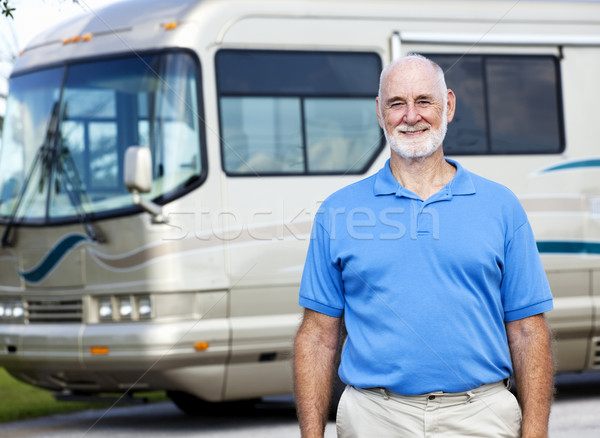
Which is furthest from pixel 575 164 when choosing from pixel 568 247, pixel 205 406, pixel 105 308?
pixel 105 308

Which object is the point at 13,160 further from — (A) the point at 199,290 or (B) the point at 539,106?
(B) the point at 539,106

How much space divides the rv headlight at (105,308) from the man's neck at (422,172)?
17.6ft

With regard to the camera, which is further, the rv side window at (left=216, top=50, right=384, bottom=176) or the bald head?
the rv side window at (left=216, top=50, right=384, bottom=176)

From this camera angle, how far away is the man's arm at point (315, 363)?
3.25m

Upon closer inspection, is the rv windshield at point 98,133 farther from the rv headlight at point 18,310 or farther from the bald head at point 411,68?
the bald head at point 411,68

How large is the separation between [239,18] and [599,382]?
6.17 m

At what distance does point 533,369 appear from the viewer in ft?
10.2

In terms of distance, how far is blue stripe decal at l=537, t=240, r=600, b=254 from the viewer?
9125 millimetres

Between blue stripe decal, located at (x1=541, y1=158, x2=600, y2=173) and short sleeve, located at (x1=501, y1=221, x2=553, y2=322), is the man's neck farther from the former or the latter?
blue stripe decal, located at (x1=541, y1=158, x2=600, y2=173)

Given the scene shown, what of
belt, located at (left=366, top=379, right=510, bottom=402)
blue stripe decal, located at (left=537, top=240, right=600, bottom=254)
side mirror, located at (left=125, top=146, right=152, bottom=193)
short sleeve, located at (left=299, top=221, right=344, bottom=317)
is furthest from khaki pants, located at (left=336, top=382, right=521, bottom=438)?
blue stripe decal, located at (left=537, top=240, right=600, bottom=254)

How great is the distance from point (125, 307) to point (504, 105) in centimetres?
376

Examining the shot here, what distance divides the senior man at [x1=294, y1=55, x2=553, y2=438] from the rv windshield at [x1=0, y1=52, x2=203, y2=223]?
5.19 metres

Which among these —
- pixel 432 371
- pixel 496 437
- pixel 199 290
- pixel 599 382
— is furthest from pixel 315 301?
pixel 599 382

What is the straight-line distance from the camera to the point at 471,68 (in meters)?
9.11
